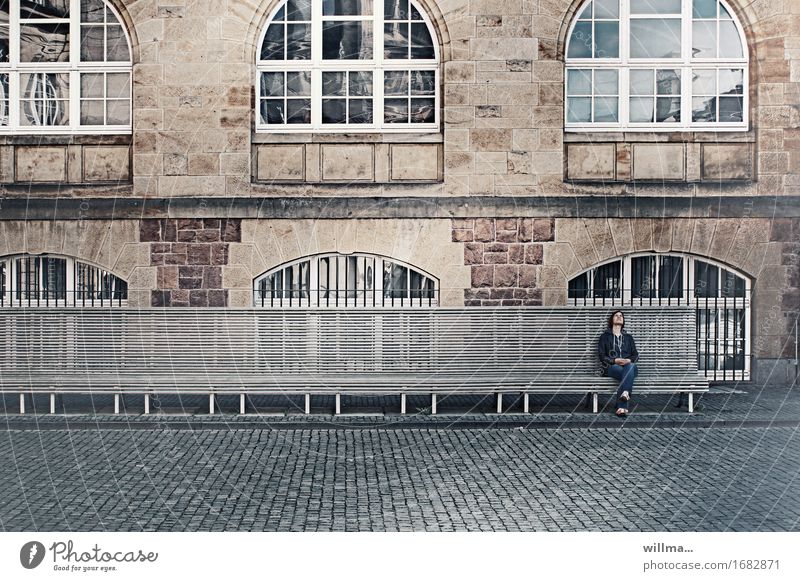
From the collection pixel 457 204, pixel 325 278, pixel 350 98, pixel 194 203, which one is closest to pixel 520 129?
pixel 457 204

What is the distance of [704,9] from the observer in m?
14.2

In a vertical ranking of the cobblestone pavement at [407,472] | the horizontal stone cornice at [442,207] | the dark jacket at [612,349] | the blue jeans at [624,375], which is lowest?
the cobblestone pavement at [407,472]

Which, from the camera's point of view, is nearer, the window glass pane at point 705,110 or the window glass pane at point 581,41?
the window glass pane at point 705,110

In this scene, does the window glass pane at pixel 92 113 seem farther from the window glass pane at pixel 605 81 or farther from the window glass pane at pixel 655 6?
the window glass pane at pixel 655 6

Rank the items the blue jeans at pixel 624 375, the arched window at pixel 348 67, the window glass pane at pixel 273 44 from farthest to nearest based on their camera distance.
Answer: the window glass pane at pixel 273 44
the arched window at pixel 348 67
the blue jeans at pixel 624 375

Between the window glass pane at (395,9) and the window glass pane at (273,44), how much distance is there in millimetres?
1537

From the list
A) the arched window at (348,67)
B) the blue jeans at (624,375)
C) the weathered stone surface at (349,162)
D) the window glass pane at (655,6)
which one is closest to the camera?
the blue jeans at (624,375)

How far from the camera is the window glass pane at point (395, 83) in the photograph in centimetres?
1428

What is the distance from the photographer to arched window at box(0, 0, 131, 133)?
1409 centimetres

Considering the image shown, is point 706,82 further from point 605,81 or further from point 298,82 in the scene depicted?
point 298,82

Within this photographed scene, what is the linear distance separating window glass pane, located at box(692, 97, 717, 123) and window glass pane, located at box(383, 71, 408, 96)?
416 centimetres

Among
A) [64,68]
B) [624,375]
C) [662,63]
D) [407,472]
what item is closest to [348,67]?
[64,68]

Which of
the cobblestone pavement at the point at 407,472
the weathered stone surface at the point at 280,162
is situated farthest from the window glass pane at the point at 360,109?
the cobblestone pavement at the point at 407,472

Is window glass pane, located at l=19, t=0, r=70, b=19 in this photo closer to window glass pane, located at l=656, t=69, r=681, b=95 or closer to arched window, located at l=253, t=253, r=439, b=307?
arched window, located at l=253, t=253, r=439, b=307
